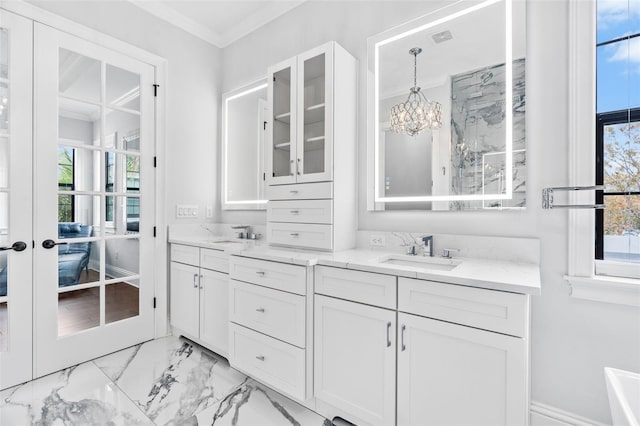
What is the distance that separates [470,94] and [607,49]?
1.91 ft

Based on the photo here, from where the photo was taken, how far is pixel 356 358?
4.89 ft

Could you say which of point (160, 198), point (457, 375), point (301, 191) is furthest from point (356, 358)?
point (160, 198)

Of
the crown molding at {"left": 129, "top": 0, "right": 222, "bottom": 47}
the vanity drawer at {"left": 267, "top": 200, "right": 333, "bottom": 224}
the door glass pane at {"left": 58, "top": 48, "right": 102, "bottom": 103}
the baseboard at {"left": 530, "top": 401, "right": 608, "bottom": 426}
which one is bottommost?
the baseboard at {"left": 530, "top": 401, "right": 608, "bottom": 426}

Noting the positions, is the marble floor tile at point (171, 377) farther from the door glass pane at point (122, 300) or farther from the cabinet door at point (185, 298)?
the door glass pane at point (122, 300)

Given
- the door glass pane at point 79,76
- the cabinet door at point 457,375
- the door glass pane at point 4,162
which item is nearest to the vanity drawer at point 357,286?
the cabinet door at point 457,375

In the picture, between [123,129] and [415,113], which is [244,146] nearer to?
[123,129]

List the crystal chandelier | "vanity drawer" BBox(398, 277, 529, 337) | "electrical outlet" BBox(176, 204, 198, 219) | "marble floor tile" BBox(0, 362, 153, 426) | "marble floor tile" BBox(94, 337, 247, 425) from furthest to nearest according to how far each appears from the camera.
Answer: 1. "electrical outlet" BBox(176, 204, 198, 219)
2. the crystal chandelier
3. "marble floor tile" BBox(94, 337, 247, 425)
4. "marble floor tile" BBox(0, 362, 153, 426)
5. "vanity drawer" BBox(398, 277, 529, 337)

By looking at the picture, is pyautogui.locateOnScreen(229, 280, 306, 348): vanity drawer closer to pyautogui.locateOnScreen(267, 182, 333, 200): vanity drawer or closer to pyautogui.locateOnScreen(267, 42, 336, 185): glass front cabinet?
pyautogui.locateOnScreen(267, 182, 333, 200): vanity drawer

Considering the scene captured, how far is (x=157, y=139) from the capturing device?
2.67 meters

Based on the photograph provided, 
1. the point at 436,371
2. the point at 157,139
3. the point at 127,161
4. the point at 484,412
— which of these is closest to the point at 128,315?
the point at 127,161

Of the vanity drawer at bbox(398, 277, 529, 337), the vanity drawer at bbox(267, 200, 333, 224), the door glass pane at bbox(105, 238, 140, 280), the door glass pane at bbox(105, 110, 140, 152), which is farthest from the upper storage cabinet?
the door glass pane at bbox(105, 238, 140, 280)

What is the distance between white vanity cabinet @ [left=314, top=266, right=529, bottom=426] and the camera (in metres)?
1.13

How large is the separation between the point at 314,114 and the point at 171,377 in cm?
200

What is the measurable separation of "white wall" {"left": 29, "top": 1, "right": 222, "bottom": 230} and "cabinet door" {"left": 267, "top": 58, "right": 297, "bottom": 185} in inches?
43.4
